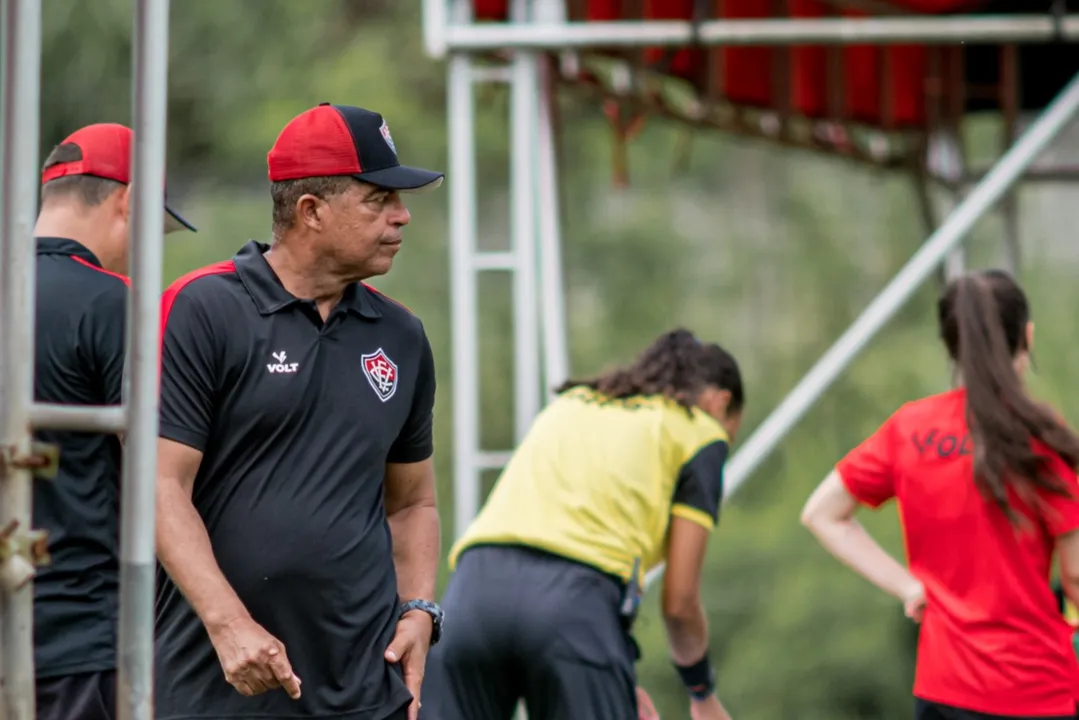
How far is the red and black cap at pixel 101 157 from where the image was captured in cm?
364

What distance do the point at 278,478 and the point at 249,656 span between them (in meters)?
0.34

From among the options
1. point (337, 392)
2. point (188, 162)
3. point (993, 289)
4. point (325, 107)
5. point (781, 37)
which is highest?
point (188, 162)

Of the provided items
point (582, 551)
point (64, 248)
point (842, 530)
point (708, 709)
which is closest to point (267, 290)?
point (64, 248)

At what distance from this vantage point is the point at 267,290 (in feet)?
10.3

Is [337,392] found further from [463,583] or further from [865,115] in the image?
[865,115]

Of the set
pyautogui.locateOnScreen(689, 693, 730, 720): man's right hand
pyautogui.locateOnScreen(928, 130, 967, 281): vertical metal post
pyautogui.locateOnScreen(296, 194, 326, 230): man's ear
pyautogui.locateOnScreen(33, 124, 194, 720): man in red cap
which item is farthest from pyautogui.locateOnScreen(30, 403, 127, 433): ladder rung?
pyautogui.locateOnScreen(928, 130, 967, 281): vertical metal post

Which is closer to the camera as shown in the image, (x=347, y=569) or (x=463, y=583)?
(x=347, y=569)

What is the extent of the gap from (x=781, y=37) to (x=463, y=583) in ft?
8.38

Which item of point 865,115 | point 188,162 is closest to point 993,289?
point 865,115

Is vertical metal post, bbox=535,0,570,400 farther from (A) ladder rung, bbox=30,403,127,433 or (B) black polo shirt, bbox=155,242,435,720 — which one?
(A) ladder rung, bbox=30,403,127,433

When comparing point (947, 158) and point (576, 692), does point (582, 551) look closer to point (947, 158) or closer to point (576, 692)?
point (576, 692)

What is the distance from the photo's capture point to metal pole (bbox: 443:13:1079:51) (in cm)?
587

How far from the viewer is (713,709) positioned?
4.77m

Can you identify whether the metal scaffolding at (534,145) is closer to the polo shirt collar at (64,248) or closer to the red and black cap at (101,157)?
the red and black cap at (101,157)
